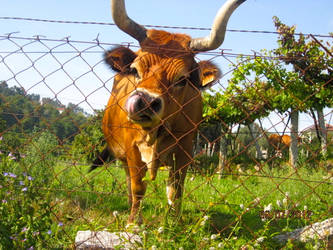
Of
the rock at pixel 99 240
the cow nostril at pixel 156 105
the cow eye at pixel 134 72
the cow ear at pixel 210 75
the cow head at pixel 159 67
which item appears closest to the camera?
the rock at pixel 99 240

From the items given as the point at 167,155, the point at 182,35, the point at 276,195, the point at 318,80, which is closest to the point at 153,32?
the point at 182,35

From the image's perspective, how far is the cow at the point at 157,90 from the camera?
250 centimetres

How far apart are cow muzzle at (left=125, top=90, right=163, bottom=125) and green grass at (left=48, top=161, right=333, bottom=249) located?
18.5 inches

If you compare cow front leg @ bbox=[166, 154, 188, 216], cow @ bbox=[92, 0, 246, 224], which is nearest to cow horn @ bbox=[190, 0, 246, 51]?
cow @ bbox=[92, 0, 246, 224]

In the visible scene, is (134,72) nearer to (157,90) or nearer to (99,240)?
(157,90)

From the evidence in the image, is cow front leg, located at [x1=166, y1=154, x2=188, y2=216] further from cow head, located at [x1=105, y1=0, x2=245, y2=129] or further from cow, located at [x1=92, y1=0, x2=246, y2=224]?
cow head, located at [x1=105, y1=0, x2=245, y2=129]

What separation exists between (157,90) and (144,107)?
30cm

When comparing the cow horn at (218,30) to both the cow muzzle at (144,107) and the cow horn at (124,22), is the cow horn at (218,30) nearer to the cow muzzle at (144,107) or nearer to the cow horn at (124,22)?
the cow horn at (124,22)

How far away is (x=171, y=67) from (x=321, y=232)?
6.39 ft

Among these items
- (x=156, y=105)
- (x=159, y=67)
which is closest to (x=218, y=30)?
(x=159, y=67)

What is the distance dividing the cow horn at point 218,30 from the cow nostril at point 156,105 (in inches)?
29.5

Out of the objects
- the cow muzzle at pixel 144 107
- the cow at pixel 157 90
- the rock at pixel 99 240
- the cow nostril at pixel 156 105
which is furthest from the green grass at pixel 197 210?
the cow nostril at pixel 156 105

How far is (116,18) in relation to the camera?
3045mm

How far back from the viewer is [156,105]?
2.58 m
